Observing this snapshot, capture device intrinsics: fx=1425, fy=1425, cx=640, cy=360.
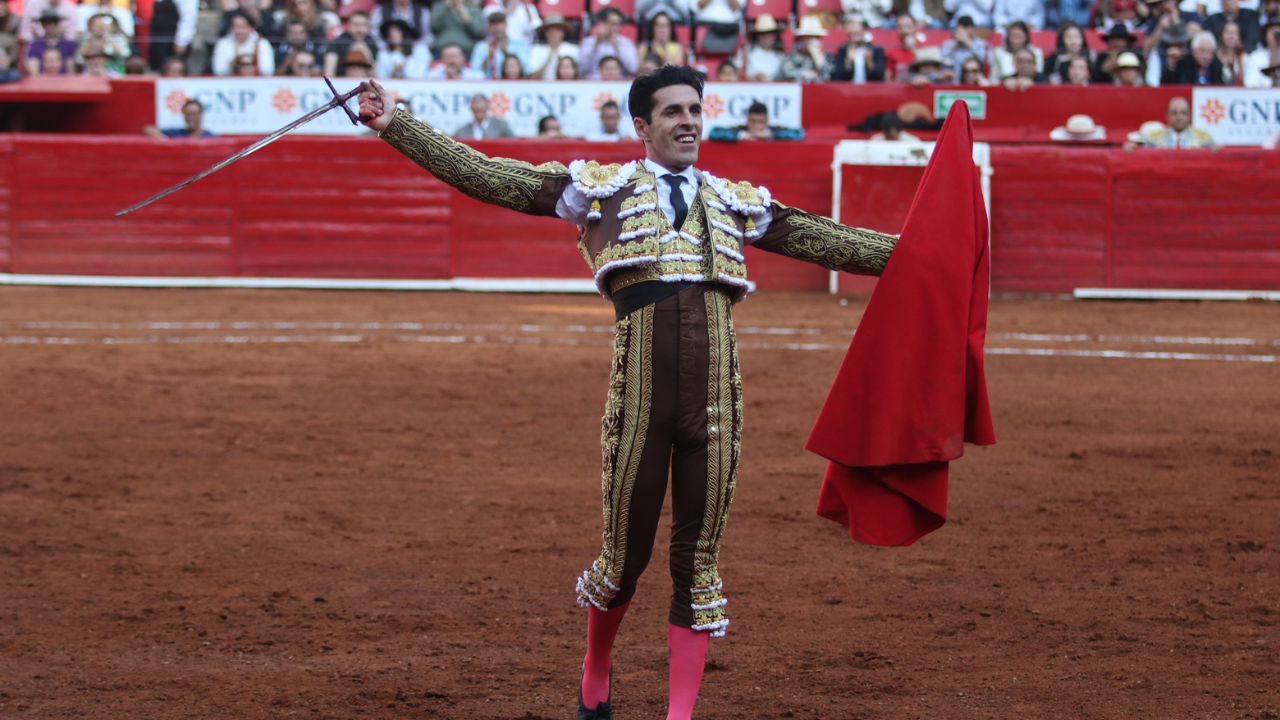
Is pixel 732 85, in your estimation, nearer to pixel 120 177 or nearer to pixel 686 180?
pixel 120 177

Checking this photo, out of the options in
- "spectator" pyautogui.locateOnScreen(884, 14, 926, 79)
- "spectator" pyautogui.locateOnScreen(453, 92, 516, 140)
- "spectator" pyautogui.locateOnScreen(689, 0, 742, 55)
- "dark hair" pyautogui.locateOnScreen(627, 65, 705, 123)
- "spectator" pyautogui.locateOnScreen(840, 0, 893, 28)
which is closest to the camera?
"dark hair" pyautogui.locateOnScreen(627, 65, 705, 123)

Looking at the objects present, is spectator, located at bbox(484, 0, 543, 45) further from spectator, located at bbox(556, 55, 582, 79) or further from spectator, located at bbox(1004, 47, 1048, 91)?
spectator, located at bbox(1004, 47, 1048, 91)

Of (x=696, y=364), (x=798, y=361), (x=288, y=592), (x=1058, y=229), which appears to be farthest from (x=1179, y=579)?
(x=1058, y=229)

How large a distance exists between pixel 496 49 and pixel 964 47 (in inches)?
171

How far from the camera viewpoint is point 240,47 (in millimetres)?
13211

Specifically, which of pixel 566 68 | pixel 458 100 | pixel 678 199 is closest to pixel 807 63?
pixel 566 68

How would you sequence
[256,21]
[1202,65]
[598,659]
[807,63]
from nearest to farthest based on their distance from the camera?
1. [598,659]
2. [1202,65]
3. [807,63]
4. [256,21]

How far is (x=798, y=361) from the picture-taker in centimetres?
870

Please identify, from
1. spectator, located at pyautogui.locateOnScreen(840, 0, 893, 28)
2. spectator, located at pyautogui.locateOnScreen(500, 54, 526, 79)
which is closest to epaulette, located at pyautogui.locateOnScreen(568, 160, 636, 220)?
spectator, located at pyautogui.locateOnScreen(500, 54, 526, 79)

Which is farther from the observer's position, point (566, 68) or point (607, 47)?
point (607, 47)

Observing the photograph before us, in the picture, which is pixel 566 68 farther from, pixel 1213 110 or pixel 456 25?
pixel 1213 110

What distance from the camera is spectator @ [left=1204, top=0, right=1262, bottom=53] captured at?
13375mm

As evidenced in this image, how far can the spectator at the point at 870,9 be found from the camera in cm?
1435

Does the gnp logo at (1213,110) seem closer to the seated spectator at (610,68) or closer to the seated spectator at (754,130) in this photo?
A: the seated spectator at (754,130)
